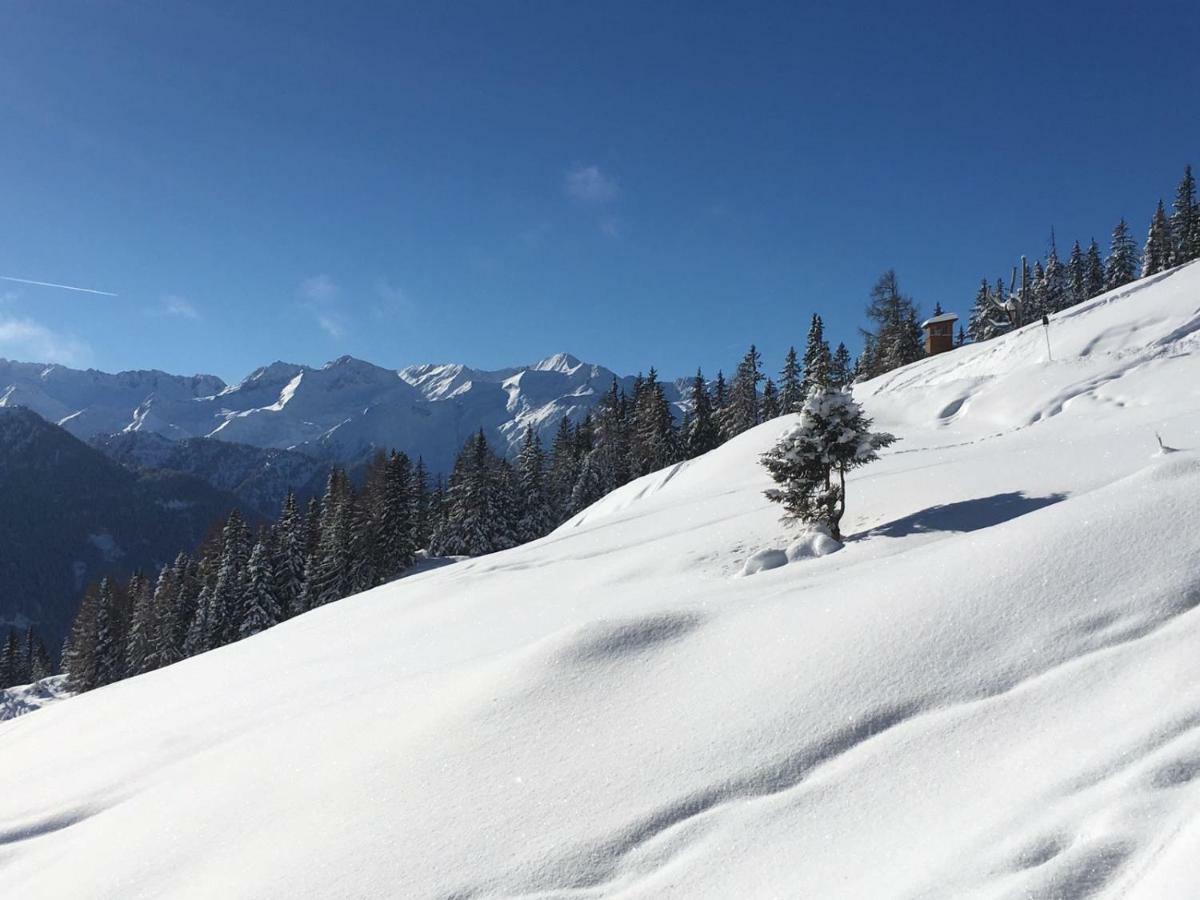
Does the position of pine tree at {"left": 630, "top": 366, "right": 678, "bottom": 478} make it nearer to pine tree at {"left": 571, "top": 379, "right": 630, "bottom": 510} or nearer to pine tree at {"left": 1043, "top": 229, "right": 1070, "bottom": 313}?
pine tree at {"left": 571, "top": 379, "right": 630, "bottom": 510}

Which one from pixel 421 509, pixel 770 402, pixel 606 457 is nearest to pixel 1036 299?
pixel 770 402

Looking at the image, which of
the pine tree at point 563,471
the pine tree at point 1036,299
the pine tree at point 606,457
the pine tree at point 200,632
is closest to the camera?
the pine tree at point 200,632

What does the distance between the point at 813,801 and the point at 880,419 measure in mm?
29258

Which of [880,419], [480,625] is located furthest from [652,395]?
[480,625]

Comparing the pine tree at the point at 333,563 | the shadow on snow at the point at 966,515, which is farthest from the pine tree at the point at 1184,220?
the pine tree at the point at 333,563

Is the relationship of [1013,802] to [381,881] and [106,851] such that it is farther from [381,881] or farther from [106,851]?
[106,851]

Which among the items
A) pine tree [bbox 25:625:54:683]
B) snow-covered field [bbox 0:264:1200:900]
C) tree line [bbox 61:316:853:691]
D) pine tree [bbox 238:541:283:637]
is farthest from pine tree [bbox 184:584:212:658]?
snow-covered field [bbox 0:264:1200:900]

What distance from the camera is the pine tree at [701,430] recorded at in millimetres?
59781

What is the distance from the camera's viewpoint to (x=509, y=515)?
2071 inches

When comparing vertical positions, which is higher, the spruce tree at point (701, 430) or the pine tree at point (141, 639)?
the spruce tree at point (701, 430)

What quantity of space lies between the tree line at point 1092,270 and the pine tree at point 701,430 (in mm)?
23287

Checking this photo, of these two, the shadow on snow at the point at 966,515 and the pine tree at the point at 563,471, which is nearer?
the shadow on snow at the point at 966,515

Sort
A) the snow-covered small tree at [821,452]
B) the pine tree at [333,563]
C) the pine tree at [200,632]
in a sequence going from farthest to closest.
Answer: the pine tree at [200,632]
the pine tree at [333,563]
the snow-covered small tree at [821,452]

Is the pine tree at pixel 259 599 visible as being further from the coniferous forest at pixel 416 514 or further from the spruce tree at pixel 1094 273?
the spruce tree at pixel 1094 273
